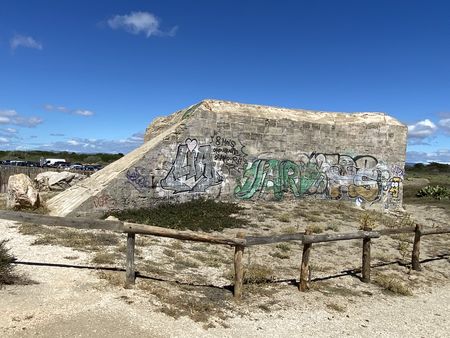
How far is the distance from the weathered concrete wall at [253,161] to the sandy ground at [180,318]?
5442 millimetres

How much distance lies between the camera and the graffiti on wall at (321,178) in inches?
687

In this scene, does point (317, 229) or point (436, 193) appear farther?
point (436, 193)

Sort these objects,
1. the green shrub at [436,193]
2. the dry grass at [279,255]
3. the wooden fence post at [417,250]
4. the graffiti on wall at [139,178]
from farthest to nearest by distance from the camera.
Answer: the green shrub at [436,193] < the graffiti on wall at [139,178] < the wooden fence post at [417,250] < the dry grass at [279,255]

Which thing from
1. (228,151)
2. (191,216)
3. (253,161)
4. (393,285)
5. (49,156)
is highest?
(228,151)

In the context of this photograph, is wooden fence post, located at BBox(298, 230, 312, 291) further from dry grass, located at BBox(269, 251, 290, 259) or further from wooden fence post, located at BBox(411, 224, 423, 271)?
wooden fence post, located at BBox(411, 224, 423, 271)

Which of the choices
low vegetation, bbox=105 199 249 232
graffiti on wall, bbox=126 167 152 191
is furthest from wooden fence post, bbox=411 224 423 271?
graffiti on wall, bbox=126 167 152 191

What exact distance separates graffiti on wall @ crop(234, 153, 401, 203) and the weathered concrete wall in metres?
0.04

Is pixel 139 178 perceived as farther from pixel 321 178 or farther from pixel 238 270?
pixel 321 178

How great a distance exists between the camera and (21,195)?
13109mm

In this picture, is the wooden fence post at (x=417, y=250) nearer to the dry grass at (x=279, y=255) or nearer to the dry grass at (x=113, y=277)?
the dry grass at (x=279, y=255)

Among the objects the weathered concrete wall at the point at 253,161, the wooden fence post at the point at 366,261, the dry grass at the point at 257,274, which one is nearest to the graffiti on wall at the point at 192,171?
the weathered concrete wall at the point at 253,161

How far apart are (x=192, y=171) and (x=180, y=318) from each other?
32.4ft

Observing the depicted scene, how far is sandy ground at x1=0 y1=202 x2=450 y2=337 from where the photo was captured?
5719mm

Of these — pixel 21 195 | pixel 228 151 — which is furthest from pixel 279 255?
pixel 21 195
